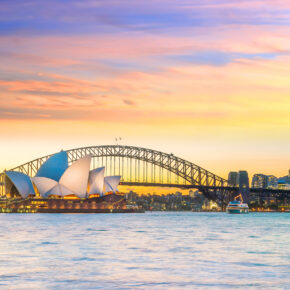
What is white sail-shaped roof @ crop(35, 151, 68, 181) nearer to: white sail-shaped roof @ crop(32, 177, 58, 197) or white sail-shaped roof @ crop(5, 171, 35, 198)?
white sail-shaped roof @ crop(32, 177, 58, 197)

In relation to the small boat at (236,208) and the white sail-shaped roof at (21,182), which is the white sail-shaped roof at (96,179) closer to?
the white sail-shaped roof at (21,182)

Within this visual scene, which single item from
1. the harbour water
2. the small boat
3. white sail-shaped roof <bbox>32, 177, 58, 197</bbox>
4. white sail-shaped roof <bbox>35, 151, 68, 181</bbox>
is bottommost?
the harbour water

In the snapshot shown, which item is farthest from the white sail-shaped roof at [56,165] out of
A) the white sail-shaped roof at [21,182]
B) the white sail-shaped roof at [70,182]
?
the white sail-shaped roof at [21,182]

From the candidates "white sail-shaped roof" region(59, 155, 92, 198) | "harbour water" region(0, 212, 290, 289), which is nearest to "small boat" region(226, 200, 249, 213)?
"white sail-shaped roof" region(59, 155, 92, 198)

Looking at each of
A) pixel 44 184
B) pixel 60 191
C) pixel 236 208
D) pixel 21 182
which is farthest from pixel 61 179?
pixel 236 208

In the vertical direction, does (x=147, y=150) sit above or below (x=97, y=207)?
above

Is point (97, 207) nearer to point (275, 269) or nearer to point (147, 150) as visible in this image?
point (147, 150)

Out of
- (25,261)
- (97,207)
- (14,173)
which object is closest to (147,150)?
(97,207)
